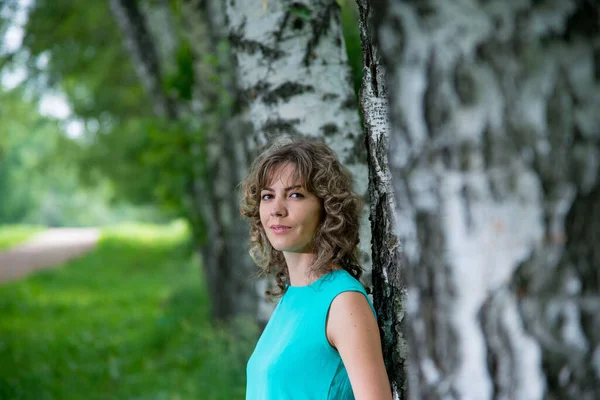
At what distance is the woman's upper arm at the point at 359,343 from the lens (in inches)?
70.0

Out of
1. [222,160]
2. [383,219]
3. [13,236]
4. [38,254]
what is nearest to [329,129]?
[383,219]

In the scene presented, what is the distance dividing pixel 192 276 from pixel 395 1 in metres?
15.3

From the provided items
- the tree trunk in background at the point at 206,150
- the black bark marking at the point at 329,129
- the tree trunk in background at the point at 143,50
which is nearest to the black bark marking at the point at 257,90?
the black bark marking at the point at 329,129

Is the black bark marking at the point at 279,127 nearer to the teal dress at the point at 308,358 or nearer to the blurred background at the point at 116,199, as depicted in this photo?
the blurred background at the point at 116,199

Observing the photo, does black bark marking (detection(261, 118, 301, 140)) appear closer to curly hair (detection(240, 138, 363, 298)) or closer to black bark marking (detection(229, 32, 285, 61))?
black bark marking (detection(229, 32, 285, 61))

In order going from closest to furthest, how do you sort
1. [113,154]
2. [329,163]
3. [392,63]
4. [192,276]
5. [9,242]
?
1. [392,63]
2. [329,163]
3. [113,154]
4. [192,276]
5. [9,242]

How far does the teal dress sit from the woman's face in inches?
6.5

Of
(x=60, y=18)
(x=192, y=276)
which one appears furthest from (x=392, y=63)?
(x=192, y=276)

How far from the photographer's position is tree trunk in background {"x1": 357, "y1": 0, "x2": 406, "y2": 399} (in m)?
2.00

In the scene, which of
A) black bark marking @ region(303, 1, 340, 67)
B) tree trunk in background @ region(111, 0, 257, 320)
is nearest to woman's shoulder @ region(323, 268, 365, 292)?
black bark marking @ region(303, 1, 340, 67)

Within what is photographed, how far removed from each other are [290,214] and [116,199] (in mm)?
17489

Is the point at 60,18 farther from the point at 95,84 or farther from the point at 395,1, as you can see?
the point at 395,1

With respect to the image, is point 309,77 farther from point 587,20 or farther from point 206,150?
point 206,150

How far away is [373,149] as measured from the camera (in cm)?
209
